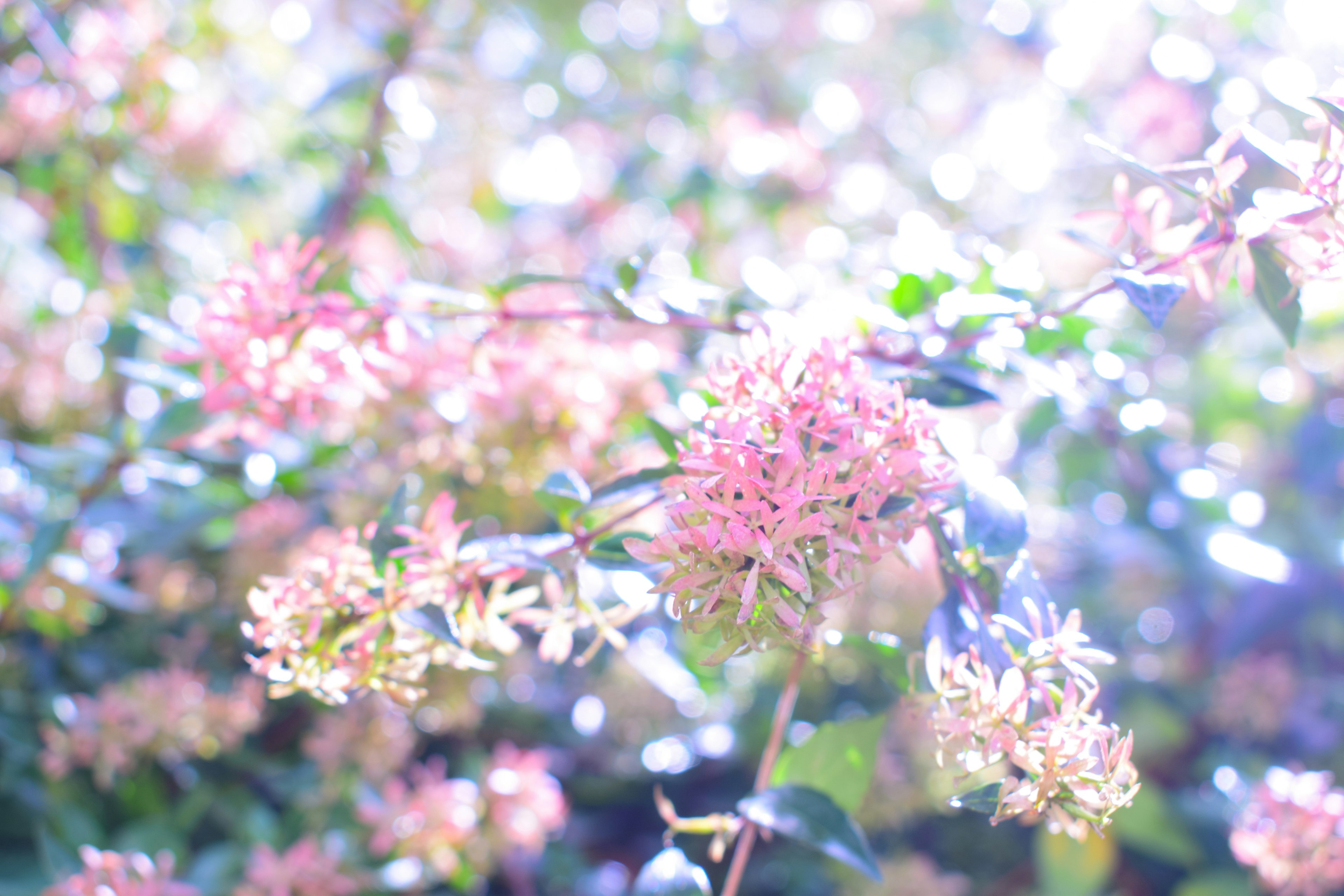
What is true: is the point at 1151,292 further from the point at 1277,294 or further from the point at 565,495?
the point at 565,495

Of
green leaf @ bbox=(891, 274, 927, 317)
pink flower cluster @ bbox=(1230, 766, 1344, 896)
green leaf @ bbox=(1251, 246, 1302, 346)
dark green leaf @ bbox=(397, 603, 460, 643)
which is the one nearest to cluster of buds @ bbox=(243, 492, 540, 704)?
dark green leaf @ bbox=(397, 603, 460, 643)

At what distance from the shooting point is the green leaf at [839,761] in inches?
25.1

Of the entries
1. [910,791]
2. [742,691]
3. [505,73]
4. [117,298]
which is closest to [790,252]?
[505,73]

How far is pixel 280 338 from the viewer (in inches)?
24.1

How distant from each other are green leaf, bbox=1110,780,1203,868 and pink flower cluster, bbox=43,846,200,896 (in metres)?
1.05

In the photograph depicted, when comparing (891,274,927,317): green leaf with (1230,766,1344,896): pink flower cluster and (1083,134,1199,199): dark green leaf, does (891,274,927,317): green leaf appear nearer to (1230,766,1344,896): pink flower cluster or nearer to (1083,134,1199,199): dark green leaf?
(1083,134,1199,199): dark green leaf

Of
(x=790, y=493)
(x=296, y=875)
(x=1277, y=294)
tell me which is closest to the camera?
(x=790, y=493)

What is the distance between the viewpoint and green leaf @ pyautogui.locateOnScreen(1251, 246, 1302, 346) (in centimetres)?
50

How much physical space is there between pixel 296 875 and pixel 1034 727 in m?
0.74

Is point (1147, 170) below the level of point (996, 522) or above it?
above

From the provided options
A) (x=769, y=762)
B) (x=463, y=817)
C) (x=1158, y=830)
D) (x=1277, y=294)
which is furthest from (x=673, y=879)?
(x=1158, y=830)

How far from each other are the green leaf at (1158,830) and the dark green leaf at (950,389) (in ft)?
2.54

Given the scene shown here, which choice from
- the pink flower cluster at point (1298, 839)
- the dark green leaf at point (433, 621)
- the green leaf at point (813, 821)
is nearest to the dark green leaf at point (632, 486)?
the dark green leaf at point (433, 621)

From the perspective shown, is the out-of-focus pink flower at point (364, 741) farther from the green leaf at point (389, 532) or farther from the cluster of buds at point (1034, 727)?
the cluster of buds at point (1034, 727)
